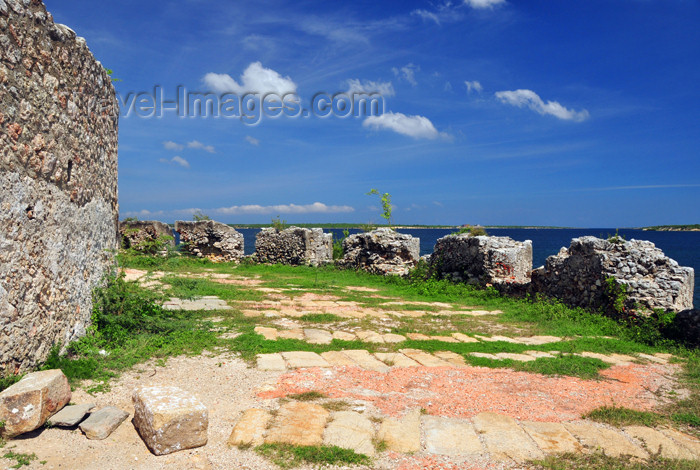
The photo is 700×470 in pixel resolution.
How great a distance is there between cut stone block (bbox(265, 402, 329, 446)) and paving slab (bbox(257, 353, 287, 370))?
1.03m

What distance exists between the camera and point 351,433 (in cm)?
346

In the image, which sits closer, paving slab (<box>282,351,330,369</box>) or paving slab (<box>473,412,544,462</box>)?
paving slab (<box>473,412,544,462</box>)

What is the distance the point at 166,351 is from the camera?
524 centimetres

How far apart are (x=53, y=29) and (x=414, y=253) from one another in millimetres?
11956

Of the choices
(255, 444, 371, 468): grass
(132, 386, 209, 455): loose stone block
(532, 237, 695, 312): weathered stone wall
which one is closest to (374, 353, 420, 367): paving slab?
(255, 444, 371, 468): grass

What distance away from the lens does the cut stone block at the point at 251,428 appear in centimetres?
330

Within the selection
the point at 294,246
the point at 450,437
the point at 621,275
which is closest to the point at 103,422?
the point at 450,437

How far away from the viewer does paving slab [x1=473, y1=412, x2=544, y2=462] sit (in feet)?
10.6

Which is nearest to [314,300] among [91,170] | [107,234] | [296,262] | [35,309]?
[107,234]

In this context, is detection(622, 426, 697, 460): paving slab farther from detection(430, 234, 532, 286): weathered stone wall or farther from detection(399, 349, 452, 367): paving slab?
detection(430, 234, 532, 286): weathered stone wall

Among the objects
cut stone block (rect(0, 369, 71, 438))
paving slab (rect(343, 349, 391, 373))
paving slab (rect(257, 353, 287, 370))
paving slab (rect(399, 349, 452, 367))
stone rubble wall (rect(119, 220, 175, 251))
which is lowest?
paving slab (rect(399, 349, 452, 367))

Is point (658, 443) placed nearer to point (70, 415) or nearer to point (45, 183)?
point (70, 415)

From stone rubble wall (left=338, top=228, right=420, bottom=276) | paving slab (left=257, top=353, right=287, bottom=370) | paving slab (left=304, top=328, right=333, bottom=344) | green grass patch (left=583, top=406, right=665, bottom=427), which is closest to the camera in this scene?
green grass patch (left=583, top=406, right=665, bottom=427)

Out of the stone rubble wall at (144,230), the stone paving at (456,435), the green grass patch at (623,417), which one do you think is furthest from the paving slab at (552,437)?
the stone rubble wall at (144,230)
